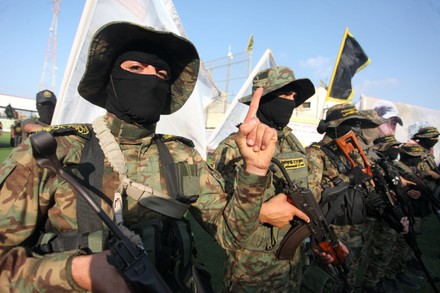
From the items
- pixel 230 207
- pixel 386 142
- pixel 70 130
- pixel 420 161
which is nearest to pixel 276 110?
pixel 230 207

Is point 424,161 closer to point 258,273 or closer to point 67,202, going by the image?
point 258,273

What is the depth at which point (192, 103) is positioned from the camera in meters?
5.03

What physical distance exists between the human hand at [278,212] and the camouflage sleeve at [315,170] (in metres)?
0.57

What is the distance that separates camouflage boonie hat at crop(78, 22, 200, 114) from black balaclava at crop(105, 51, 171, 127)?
7 centimetres

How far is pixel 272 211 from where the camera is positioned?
6.18ft

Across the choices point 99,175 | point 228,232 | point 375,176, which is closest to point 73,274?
point 99,175

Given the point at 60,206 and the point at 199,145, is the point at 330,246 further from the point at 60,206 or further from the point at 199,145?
the point at 199,145

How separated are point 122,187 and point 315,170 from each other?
2.23 meters

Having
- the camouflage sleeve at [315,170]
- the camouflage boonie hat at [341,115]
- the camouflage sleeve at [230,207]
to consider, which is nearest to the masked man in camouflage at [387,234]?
the camouflage boonie hat at [341,115]

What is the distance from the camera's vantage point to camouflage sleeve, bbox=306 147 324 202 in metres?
2.56

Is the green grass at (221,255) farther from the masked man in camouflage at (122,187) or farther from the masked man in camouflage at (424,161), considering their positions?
the masked man in camouflage at (122,187)

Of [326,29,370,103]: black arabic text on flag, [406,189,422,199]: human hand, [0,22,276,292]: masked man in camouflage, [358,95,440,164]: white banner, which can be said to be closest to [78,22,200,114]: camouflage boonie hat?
[0,22,276,292]: masked man in camouflage

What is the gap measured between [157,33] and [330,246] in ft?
6.91

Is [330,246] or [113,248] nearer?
[113,248]
